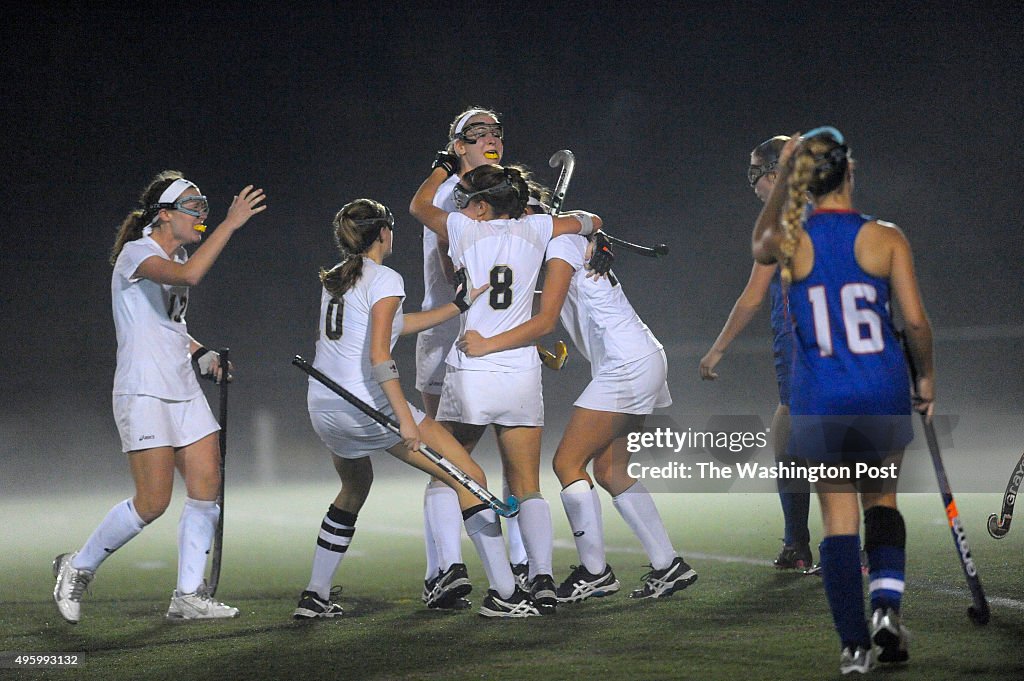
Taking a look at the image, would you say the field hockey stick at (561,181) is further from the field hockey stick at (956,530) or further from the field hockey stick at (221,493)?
the field hockey stick at (956,530)

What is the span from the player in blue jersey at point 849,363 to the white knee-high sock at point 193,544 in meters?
2.11

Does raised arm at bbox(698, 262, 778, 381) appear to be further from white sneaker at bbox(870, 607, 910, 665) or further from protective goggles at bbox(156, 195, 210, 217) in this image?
protective goggles at bbox(156, 195, 210, 217)

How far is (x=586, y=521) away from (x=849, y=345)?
1.48 metres

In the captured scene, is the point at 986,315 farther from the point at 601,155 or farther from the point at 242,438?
the point at 242,438

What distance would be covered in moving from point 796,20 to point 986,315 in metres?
3.41

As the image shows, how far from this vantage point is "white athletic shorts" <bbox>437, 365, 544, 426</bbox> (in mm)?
3502

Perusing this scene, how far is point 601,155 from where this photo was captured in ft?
37.9

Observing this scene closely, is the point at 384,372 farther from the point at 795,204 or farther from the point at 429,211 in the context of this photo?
the point at 795,204

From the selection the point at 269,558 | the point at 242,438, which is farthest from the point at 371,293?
the point at 242,438

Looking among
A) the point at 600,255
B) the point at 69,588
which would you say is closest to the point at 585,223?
the point at 600,255

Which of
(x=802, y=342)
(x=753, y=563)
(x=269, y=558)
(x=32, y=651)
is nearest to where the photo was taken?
(x=802, y=342)

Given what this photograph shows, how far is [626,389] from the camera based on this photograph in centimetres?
391

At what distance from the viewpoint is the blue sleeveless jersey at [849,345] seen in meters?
2.54

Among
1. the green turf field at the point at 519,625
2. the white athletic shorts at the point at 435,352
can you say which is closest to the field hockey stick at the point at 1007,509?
the green turf field at the point at 519,625
